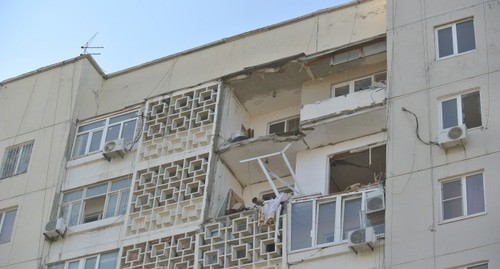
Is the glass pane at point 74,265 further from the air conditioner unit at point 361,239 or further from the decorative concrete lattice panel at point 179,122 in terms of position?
the air conditioner unit at point 361,239

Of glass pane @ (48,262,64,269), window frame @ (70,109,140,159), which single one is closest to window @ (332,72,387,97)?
window frame @ (70,109,140,159)

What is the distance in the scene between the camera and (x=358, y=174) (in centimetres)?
2691

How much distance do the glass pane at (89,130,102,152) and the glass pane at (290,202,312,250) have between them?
23.1ft

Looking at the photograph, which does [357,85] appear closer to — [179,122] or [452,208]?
[179,122]

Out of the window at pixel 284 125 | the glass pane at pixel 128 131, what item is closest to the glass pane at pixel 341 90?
the window at pixel 284 125

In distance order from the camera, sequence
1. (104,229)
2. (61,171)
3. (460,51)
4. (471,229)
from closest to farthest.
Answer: (471,229) < (460,51) < (104,229) < (61,171)

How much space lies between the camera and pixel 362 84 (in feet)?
88.4

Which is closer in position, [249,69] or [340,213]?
[340,213]

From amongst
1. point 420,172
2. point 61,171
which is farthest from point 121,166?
point 420,172

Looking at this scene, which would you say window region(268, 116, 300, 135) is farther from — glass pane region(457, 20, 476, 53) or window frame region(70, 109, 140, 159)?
glass pane region(457, 20, 476, 53)

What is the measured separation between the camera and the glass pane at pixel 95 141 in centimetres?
2892

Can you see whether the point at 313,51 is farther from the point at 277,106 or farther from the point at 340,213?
the point at 340,213

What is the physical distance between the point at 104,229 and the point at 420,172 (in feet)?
28.0

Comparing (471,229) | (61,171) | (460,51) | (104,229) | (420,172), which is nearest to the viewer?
(471,229)
